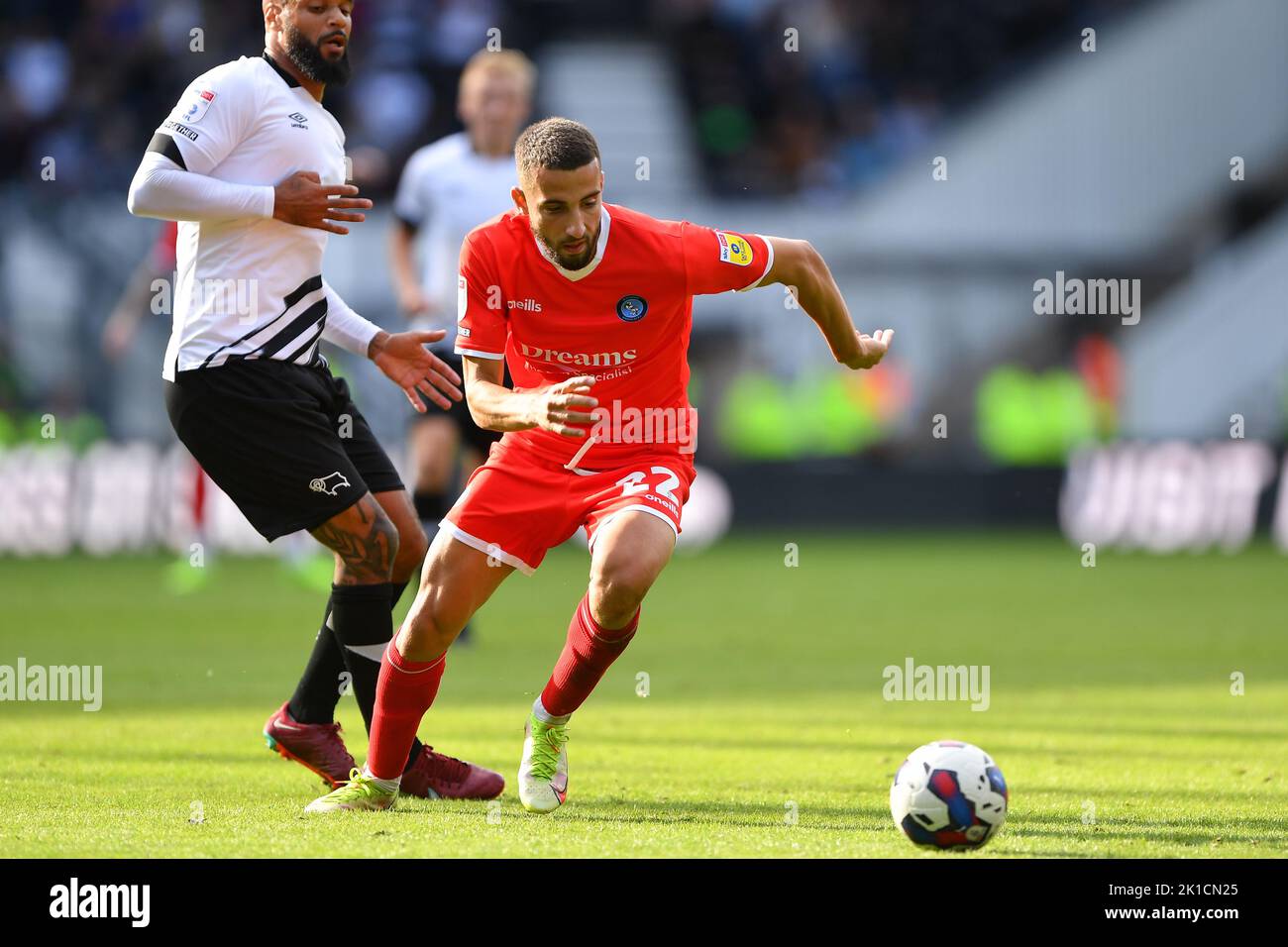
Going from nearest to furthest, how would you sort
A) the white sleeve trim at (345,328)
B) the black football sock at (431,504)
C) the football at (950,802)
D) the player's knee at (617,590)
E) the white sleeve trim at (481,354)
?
the football at (950,802)
the player's knee at (617,590)
the white sleeve trim at (481,354)
the white sleeve trim at (345,328)
the black football sock at (431,504)

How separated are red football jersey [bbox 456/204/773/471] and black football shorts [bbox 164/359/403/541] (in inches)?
22.5

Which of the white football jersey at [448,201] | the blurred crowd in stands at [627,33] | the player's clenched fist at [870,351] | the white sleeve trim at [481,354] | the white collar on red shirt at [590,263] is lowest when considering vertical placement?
the white sleeve trim at [481,354]

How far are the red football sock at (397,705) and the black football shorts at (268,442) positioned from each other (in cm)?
58

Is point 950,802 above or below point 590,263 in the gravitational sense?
below

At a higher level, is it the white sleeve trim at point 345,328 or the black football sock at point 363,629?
the white sleeve trim at point 345,328

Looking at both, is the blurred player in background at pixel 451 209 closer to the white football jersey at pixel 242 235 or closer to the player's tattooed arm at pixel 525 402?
the white football jersey at pixel 242 235

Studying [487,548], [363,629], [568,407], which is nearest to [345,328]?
[363,629]

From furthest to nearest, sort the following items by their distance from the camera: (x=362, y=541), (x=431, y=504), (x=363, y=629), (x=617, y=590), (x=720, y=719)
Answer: (x=431, y=504), (x=720, y=719), (x=363, y=629), (x=362, y=541), (x=617, y=590)

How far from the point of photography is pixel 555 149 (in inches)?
205

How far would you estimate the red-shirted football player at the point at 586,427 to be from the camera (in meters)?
5.37

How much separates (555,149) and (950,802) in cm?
213

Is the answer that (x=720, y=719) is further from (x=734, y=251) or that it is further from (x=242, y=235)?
(x=242, y=235)

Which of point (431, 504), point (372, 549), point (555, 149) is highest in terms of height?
point (555, 149)

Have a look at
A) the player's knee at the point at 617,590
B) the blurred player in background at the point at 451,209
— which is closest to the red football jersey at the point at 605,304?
the player's knee at the point at 617,590
